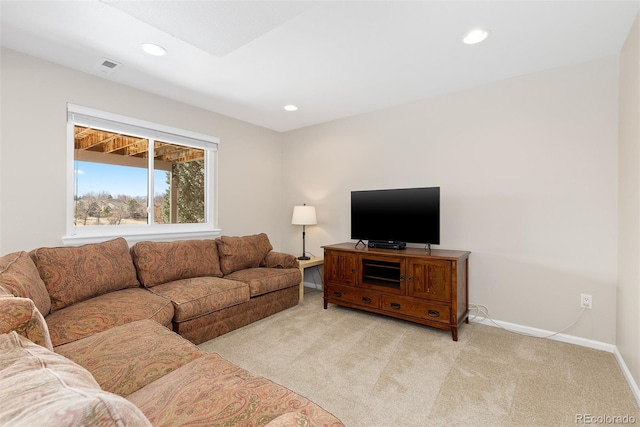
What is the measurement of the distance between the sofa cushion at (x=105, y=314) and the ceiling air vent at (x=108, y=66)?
1.94 metres

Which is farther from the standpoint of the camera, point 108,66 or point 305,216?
point 305,216

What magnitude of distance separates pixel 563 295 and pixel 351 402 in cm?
216

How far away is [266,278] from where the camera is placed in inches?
123

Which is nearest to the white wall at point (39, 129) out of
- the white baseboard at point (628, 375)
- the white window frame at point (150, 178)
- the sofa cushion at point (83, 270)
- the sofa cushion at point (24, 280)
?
Result: the white window frame at point (150, 178)

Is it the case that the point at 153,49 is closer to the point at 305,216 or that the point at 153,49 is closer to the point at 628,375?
the point at 305,216

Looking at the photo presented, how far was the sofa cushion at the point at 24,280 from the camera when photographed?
157 cm

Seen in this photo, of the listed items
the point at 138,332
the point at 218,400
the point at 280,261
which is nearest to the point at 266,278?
the point at 280,261

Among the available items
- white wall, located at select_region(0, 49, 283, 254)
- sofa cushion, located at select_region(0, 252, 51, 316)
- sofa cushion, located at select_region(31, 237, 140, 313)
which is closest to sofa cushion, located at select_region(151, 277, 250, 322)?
sofa cushion, located at select_region(31, 237, 140, 313)

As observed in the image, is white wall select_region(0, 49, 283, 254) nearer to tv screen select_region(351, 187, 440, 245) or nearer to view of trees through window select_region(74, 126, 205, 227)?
view of trees through window select_region(74, 126, 205, 227)

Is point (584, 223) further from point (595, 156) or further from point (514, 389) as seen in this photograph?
point (514, 389)

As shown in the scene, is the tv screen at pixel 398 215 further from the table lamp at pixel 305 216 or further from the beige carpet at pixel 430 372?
the beige carpet at pixel 430 372

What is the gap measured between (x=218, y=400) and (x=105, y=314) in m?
1.43

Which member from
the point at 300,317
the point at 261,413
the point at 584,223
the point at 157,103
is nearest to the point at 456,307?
the point at 584,223

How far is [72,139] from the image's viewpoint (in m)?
2.66
